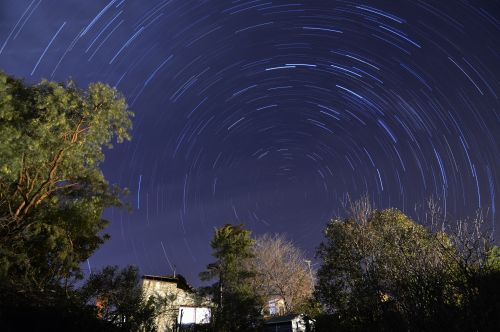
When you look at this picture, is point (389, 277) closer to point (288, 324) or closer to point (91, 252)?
point (91, 252)

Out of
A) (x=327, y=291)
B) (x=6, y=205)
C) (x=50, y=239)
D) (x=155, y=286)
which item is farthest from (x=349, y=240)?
(x=155, y=286)

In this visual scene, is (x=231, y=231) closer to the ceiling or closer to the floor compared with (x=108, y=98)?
closer to the ceiling

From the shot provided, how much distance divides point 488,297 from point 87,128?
1683cm

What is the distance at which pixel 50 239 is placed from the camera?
1719 centimetres

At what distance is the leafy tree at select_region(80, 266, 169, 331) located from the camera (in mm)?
12383

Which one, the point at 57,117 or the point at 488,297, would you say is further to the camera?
the point at 57,117

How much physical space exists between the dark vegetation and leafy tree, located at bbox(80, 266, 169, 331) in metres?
0.07

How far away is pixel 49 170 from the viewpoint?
15.9 m

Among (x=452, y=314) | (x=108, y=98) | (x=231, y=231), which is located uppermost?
(x=231, y=231)

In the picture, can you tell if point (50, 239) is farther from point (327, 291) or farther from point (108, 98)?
point (327, 291)

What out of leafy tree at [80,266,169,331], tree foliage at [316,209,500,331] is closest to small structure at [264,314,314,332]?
tree foliage at [316,209,500,331]

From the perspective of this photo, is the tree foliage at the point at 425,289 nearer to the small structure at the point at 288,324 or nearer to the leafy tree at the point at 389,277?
the leafy tree at the point at 389,277

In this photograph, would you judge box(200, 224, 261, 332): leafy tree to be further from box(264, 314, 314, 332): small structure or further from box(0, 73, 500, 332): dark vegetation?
box(264, 314, 314, 332): small structure

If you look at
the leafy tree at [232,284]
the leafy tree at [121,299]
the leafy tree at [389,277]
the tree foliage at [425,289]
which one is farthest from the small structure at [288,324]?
the leafy tree at [121,299]
